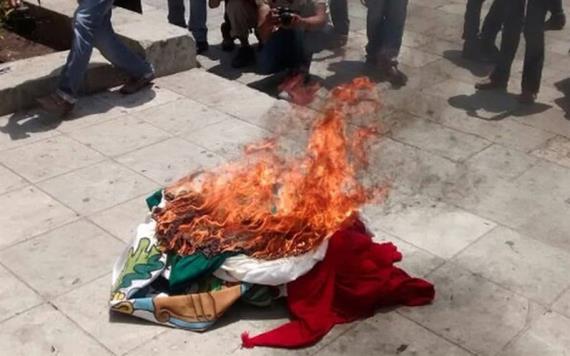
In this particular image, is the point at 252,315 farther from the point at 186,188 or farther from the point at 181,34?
the point at 181,34

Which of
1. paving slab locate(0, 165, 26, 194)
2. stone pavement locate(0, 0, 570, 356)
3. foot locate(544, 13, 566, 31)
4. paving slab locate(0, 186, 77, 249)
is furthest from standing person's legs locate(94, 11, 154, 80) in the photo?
foot locate(544, 13, 566, 31)

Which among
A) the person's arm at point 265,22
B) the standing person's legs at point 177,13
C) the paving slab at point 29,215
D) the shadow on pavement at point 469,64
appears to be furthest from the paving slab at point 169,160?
the shadow on pavement at point 469,64

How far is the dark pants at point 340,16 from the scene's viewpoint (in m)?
7.62

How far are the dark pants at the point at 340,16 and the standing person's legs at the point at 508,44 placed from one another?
5.52ft

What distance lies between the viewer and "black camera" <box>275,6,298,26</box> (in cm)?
630

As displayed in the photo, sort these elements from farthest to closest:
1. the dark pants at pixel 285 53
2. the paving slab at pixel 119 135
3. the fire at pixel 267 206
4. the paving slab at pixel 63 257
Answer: the dark pants at pixel 285 53 → the paving slab at pixel 119 135 → the paving slab at pixel 63 257 → the fire at pixel 267 206

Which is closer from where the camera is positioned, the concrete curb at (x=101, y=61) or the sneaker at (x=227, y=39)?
the concrete curb at (x=101, y=61)

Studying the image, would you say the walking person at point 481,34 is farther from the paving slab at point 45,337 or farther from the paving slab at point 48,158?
the paving slab at point 45,337

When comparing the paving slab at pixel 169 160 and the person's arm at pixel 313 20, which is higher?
the person's arm at pixel 313 20

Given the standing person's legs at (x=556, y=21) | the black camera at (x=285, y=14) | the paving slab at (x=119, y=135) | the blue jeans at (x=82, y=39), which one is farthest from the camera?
the standing person's legs at (x=556, y=21)

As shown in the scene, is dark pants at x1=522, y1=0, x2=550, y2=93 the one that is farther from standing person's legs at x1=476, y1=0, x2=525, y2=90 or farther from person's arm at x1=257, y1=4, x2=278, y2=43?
person's arm at x1=257, y1=4, x2=278, y2=43

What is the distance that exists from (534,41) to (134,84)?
3297mm

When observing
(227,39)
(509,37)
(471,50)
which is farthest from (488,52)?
(227,39)


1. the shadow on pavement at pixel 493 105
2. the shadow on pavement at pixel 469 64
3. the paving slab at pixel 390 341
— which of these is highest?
the paving slab at pixel 390 341
